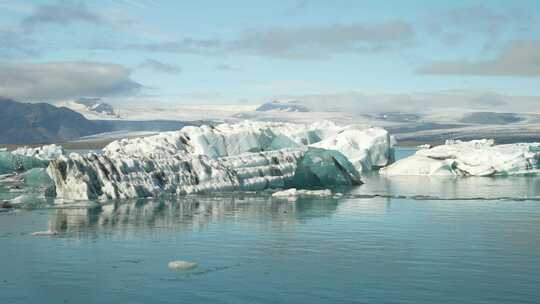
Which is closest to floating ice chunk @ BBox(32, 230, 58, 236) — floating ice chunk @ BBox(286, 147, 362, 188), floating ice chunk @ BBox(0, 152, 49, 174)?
floating ice chunk @ BBox(286, 147, 362, 188)

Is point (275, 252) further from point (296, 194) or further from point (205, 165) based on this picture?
point (205, 165)

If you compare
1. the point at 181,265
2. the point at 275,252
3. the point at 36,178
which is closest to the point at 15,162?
the point at 36,178

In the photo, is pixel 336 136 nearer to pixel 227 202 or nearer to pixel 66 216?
pixel 227 202

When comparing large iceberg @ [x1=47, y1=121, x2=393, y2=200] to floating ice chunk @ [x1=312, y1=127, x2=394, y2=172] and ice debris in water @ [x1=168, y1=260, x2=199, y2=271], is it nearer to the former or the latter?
floating ice chunk @ [x1=312, y1=127, x2=394, y2=172]

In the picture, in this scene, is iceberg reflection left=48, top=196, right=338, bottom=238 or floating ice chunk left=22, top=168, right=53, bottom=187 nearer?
iceberg reflection left=48, top=196, right=338, bottom=238

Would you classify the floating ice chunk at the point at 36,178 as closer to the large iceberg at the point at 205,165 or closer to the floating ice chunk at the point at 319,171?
the large iceberg at the point at 205,165

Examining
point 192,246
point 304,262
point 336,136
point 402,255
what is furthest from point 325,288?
point 336,136

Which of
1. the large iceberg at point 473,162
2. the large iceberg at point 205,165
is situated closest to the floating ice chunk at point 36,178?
the large iceberg at point 205,165

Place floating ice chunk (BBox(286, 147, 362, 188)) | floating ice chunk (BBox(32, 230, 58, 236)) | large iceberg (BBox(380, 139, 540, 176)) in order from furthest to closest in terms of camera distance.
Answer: large iceberg (BBox(380, 139, 540, 176))
floating ice chunk (BBox(286, 147, 362, 188))
floating ice chunk (BBox(32, 230, 58, 236))
